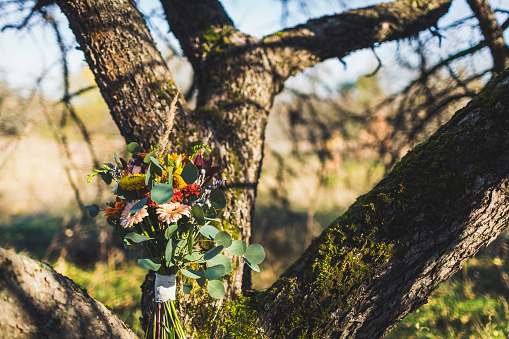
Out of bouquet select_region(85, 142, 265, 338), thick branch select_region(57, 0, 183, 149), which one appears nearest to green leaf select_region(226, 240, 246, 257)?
bouquet select_region(85, 142, 265, 338)

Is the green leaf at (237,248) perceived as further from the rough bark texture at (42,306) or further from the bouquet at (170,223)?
the rough bark texture at (42,306)

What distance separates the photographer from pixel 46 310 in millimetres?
784

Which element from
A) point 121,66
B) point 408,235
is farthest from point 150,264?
point 121,66

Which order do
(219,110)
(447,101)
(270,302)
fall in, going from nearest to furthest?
(270,302)
(219,110)
(447,101)

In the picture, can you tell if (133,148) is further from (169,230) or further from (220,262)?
(220,262)

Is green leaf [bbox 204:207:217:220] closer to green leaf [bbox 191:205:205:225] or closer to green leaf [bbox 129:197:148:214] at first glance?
green leaf [bbox 191:205:205:225]

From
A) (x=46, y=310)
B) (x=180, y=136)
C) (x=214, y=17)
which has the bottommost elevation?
(x=46, y=310)

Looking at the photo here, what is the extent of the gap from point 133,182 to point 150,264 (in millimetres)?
277

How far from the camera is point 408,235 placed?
1033mm

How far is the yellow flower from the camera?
954 millimetres

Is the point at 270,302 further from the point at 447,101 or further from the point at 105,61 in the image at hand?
the point at 447,101

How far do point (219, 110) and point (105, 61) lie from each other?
2.07 feet

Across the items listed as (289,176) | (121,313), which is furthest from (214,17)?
(121,313)

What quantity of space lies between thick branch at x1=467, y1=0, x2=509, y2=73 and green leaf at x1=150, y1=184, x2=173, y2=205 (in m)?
2.54
